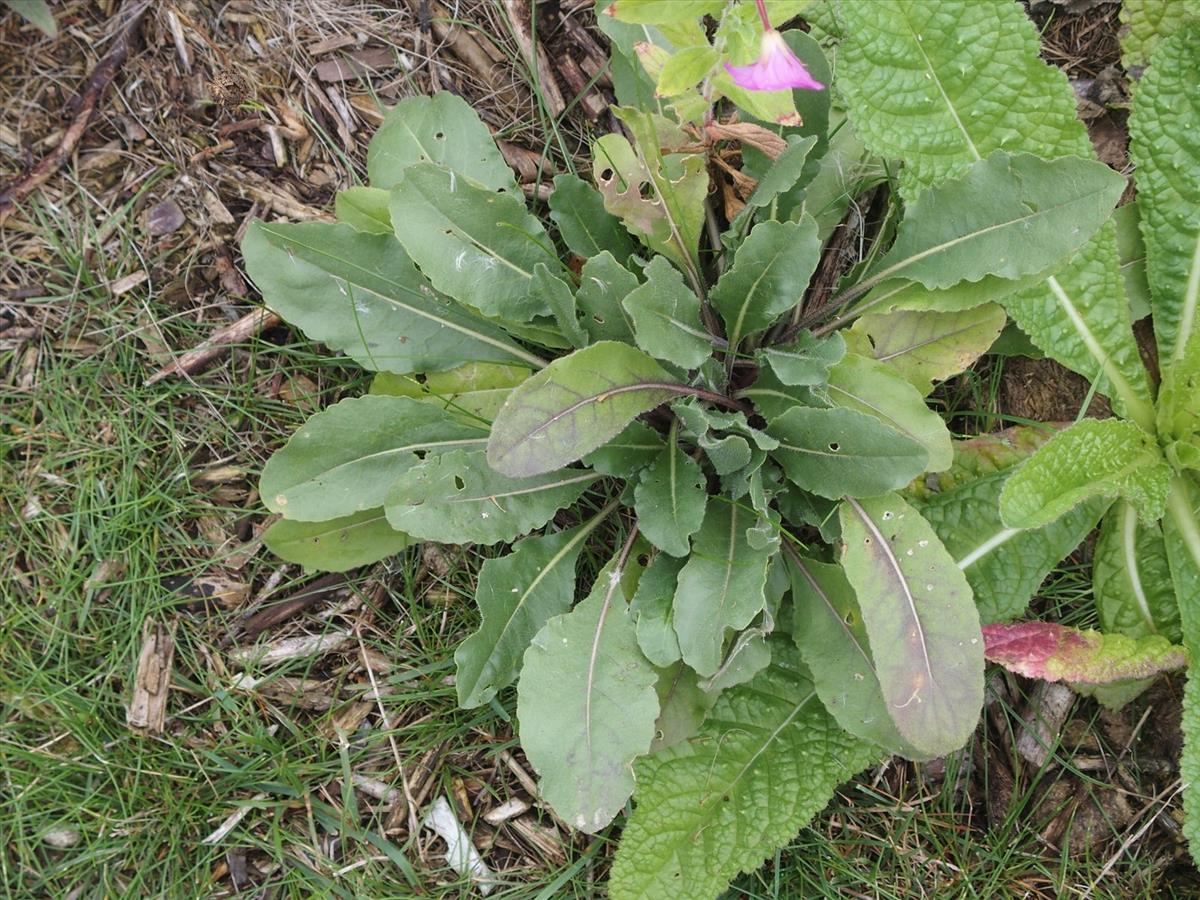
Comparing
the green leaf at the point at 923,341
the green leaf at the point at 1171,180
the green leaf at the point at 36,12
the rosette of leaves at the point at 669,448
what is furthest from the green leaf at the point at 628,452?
the green leaf at the point at 36,12

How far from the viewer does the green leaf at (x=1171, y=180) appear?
6.74ft

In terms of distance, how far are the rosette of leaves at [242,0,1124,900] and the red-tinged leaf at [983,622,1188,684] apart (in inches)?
11.4

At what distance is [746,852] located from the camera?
2.10m

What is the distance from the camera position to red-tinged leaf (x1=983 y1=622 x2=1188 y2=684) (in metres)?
2.08

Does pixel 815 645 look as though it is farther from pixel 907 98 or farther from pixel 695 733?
pixel 907 98

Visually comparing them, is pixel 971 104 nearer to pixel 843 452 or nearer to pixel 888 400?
pixel 888 400

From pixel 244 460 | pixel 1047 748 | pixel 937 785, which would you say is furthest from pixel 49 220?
pixel 1047 748

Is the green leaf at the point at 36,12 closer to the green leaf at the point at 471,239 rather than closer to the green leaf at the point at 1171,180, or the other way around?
the green leaf at the point at 471,239

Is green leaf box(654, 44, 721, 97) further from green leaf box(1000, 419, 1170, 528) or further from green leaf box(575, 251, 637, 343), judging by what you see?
green leaf box(1000, 419, 1170, 528)

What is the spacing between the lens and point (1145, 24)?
2191 millimetres

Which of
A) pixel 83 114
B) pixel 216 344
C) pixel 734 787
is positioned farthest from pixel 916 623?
pixel 83 114

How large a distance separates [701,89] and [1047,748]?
1746 millimetres

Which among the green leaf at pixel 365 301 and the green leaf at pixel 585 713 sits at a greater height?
the green leaf at pixel 365 301

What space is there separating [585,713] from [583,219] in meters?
1.06
